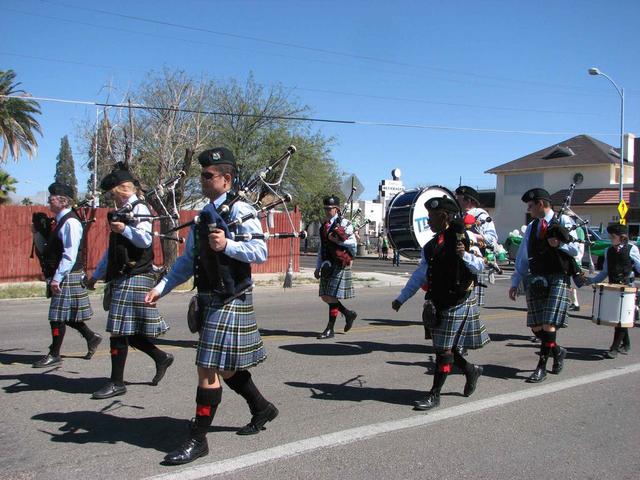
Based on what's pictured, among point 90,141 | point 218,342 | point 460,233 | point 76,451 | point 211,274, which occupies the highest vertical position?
point 90,141

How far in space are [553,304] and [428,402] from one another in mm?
2002

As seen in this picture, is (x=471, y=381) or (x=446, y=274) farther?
(x=471, y=381)

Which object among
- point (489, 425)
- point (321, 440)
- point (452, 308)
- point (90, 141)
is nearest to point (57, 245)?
point (321, 440)

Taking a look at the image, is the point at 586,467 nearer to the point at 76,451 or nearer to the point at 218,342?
the point at 218,342

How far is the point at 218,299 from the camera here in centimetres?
397

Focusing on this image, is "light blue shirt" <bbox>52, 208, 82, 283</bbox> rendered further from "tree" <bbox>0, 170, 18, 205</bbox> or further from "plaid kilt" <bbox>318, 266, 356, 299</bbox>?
"tree" <bbox>0, 170, 18, 205</bbox>

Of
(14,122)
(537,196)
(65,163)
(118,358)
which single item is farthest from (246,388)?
(65,163)

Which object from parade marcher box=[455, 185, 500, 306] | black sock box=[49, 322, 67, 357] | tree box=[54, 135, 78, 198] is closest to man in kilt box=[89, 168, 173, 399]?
black sock box=[49, 322, 67, 357]

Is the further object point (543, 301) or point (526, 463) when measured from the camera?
point (543, 301)

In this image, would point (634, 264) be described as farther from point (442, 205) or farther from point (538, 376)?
point (442, 205)

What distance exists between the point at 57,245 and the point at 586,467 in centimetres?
522

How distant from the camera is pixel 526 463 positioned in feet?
13.1

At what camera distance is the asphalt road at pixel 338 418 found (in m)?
3.85

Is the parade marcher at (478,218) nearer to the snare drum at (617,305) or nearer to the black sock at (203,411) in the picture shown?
the snare drum at (617,305)
